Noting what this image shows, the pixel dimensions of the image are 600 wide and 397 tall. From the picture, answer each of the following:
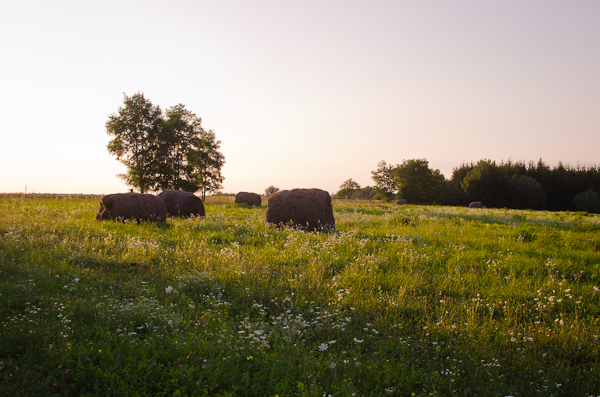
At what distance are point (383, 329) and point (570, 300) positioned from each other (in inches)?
135

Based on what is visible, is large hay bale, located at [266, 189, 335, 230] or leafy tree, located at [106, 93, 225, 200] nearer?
large hay bale, located at [266, 189, 335, 230]

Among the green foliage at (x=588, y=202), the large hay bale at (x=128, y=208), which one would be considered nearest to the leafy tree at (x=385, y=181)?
the green foliage at (x=588, y=202)

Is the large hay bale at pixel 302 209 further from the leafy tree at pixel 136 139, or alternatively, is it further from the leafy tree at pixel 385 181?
the leafy tree at pixel 385 181

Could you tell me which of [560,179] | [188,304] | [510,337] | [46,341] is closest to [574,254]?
[510,337]

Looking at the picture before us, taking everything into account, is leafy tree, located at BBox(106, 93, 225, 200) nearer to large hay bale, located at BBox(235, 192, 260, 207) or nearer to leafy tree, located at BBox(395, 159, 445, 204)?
large hay bale, located at BBox(235, 192, 260, 207)

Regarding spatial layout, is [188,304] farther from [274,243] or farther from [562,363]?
[562,363]

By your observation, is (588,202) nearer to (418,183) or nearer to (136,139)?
(418,183)

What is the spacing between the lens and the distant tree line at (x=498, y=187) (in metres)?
66.1

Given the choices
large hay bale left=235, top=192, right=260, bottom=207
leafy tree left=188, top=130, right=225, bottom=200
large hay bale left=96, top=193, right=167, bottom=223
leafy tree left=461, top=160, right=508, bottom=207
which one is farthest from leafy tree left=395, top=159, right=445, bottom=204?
large hay bale left=96, top=193, right=167, bottom=223

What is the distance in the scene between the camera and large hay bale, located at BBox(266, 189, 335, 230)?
37.7ft

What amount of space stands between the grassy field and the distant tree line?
62.5 m

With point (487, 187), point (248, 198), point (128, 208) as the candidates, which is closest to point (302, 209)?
point (128, 208)

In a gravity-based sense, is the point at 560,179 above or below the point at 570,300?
above

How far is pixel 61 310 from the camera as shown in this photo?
157 inches
